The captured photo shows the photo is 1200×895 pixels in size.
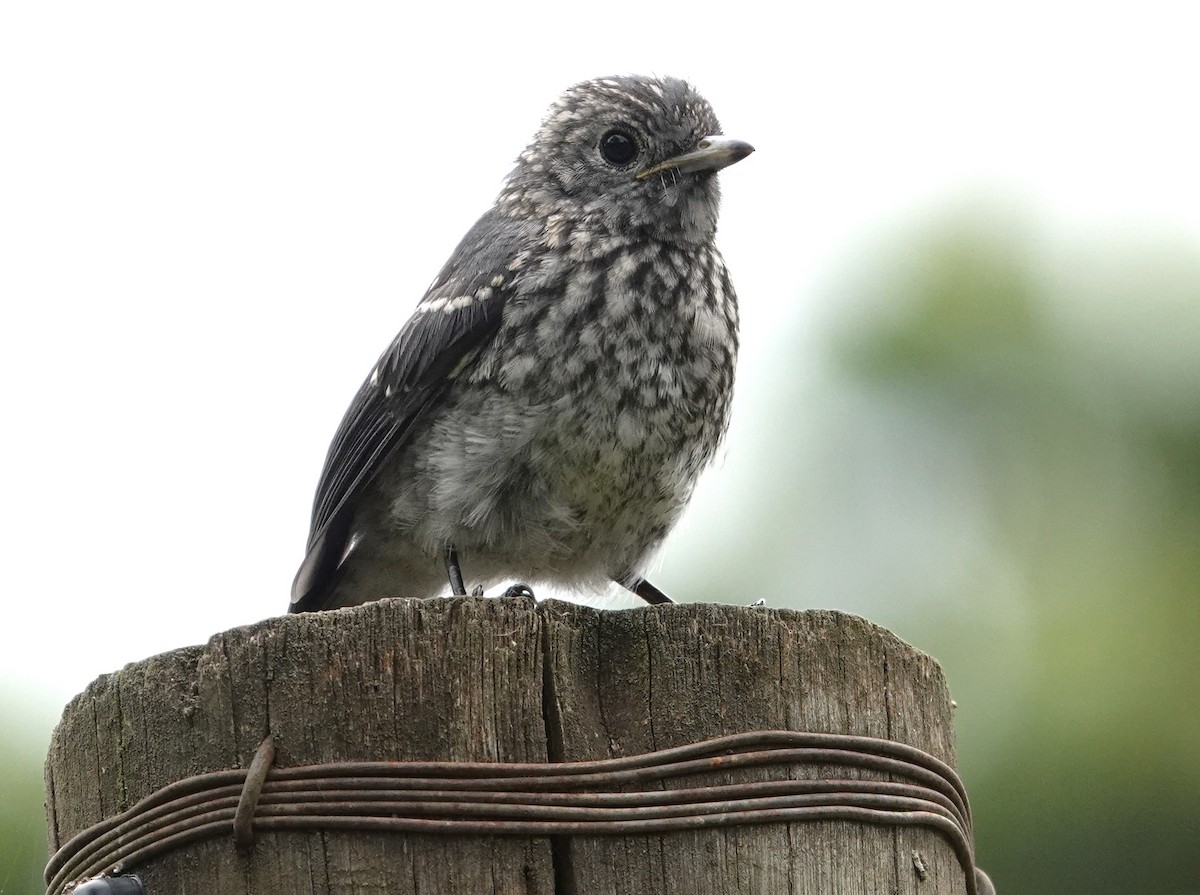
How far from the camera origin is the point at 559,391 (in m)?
4.26

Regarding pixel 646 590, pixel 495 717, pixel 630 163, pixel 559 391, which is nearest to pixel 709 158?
pixel 630 163

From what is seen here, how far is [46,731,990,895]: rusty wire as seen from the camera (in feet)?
7.93

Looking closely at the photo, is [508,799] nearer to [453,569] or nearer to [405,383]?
[453,569]

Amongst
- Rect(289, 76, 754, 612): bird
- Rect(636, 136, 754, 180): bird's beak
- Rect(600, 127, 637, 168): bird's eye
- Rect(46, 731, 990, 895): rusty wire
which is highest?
Rect(600, 127, 637, 168): bird's eye

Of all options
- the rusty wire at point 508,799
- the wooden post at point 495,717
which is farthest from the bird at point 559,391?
the rusty wire at point 508,799

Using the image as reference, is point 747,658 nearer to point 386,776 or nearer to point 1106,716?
point 386,776

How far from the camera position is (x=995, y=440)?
655 cm

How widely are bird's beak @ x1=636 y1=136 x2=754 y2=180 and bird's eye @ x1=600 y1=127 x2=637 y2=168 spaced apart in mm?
129

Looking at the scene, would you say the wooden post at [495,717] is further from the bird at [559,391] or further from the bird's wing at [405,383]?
the bird's wing at [405,383]

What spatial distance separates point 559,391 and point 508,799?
6.47ft

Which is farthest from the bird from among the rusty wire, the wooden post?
the rusty wire

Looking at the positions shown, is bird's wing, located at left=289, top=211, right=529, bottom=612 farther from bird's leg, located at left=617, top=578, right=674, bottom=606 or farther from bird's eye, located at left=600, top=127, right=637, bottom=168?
bird's leg, located at left=617, top=578, right=674, bottom=606

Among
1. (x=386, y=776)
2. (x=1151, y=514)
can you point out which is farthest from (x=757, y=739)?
(x=1151, y=514)

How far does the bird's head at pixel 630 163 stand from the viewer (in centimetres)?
483
